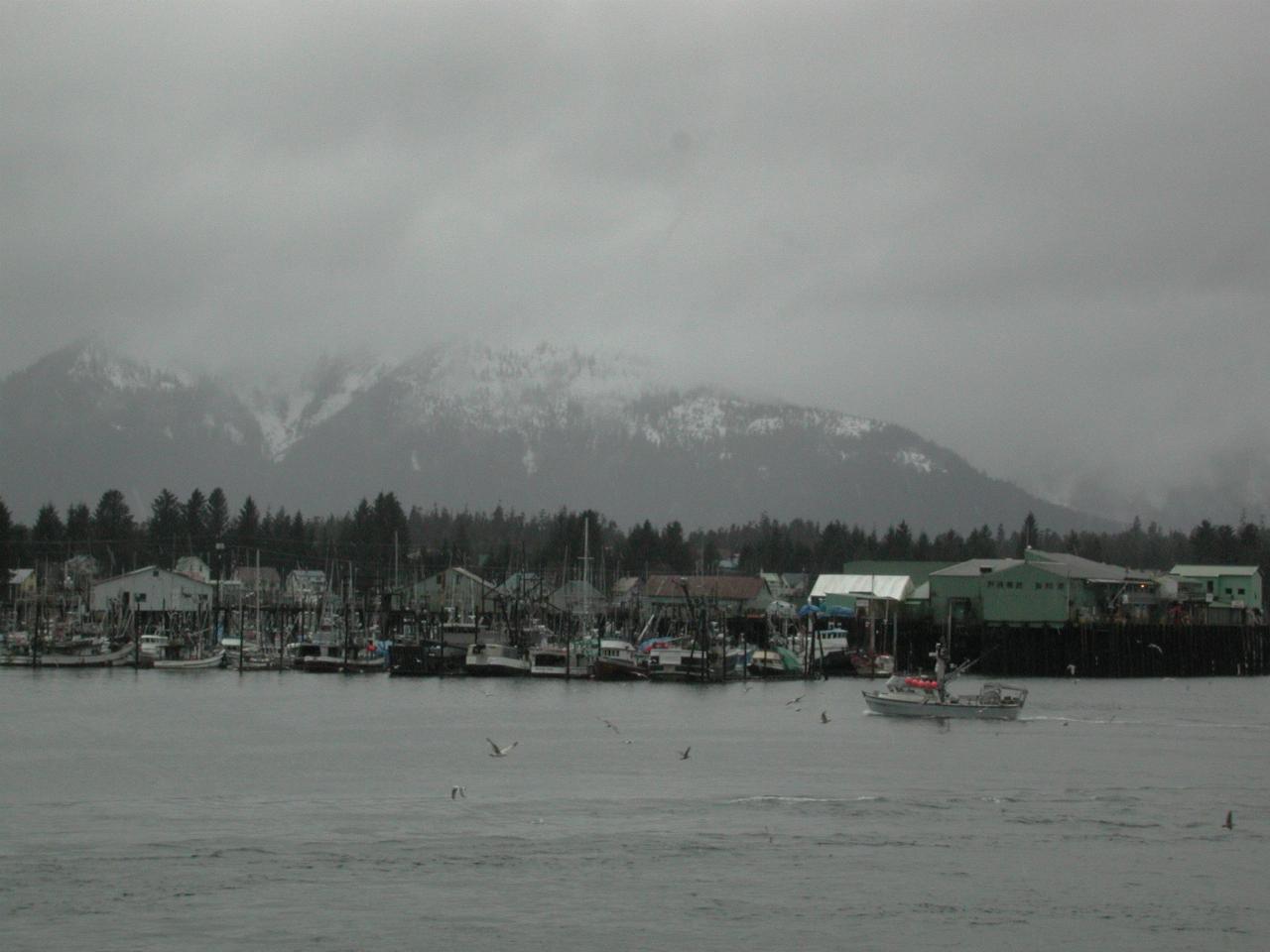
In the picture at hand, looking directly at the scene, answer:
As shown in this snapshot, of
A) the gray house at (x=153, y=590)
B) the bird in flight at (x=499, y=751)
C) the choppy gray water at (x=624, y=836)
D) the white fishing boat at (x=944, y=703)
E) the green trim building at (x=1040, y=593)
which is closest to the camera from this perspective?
the choppy gray water at (x=624, y=836)

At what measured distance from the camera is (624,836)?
159 ft

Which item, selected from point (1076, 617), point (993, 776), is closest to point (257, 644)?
point (1076, 617)

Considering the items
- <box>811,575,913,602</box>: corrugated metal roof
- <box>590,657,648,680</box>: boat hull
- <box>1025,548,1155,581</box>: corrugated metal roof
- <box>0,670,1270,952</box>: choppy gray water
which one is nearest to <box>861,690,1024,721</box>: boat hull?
<box>0,670,1270,952</box>: choppy gray water

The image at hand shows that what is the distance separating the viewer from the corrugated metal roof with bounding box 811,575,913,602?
596 feet

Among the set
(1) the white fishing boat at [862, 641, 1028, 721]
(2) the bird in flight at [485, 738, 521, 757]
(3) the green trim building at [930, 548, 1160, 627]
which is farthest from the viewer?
(3) the green trim building at [930, 548, 1160, 627]

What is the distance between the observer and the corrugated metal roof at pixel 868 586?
18175cm

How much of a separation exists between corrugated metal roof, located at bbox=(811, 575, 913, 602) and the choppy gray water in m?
93.0

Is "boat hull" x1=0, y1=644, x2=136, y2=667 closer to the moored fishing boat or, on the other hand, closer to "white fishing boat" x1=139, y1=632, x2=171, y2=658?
"white fishing boat" x1=139, y1=632, x2=171, y2=658

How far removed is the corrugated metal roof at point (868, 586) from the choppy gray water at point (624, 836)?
93.0 m

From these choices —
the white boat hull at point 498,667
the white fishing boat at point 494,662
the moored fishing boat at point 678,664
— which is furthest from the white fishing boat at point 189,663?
the moored fishing boat at point 678,664

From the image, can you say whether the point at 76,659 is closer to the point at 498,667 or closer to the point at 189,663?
the point at 189,663

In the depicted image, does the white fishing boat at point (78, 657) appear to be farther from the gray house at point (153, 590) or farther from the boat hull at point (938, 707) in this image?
the boat hull at point (938, 707)

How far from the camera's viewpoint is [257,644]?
146500mm

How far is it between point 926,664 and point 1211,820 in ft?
323
